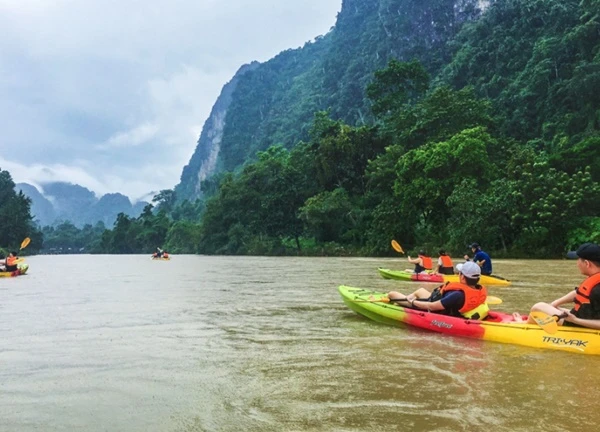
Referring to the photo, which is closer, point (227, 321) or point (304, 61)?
point (227, 321)

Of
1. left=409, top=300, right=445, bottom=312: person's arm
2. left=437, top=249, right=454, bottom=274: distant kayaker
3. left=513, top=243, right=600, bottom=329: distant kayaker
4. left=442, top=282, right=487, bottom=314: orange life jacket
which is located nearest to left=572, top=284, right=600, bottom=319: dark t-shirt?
left=513, top=243, right=600, bottom=329: distant kayaker

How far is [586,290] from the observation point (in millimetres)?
5008

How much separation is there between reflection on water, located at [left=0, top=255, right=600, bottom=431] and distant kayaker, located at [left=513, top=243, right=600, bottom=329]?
0.39 meters

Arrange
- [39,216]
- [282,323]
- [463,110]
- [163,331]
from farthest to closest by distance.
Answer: [39,216]
[463,110]
[282,323]
[163,331]

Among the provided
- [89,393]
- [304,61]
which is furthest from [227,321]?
[304,61]

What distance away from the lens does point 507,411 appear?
10.9 ft

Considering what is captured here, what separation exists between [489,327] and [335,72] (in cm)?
7534

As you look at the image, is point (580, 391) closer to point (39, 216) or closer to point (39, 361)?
point (39, 361)

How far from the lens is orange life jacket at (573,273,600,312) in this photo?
490 cm

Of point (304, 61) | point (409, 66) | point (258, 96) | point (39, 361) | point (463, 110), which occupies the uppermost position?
point (304, 61)

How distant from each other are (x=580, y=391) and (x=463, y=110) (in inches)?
1172

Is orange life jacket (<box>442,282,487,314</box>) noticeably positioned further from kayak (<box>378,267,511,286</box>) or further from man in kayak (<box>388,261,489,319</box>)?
kayak (<box>378,267,511,286</box>)

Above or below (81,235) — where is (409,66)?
above

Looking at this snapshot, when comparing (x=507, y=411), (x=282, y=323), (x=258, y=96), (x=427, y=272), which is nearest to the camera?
(x=507, y=411)
